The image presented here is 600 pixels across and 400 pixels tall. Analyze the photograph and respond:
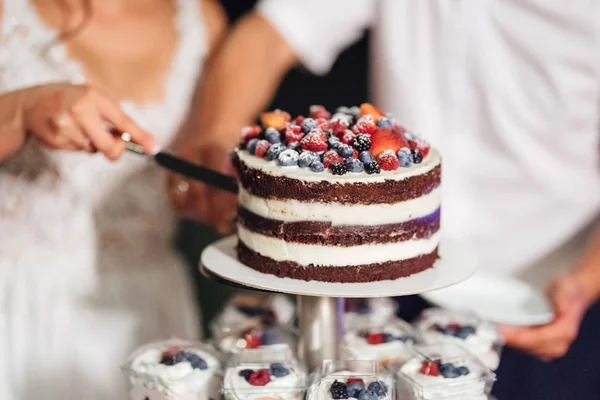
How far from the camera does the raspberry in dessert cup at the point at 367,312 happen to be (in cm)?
136

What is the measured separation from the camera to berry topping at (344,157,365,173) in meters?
1.05

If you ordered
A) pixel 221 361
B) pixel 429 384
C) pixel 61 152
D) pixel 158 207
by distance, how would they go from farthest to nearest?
pixel 158 207
pixel 61 152
pixel 221 361
pixel 429 384

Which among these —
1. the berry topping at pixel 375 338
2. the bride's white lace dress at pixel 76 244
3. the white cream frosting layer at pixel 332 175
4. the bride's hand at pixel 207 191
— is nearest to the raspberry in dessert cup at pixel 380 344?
the berry topping at pixel 375 338

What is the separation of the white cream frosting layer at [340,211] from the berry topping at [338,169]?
5 cm

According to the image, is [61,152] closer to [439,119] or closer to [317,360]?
[317,360]

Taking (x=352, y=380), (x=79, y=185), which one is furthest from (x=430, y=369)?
(x=79, y=185)

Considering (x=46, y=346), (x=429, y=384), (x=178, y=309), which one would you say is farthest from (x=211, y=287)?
(x=429, y=384)

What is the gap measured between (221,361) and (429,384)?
346 millimetres

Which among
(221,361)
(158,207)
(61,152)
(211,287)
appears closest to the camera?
(221,361)

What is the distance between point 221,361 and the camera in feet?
3.84

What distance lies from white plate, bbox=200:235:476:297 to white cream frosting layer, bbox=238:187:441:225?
0.10 meters

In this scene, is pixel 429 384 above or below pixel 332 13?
below

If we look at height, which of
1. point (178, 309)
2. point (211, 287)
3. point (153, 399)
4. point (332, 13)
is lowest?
point (211, 287)

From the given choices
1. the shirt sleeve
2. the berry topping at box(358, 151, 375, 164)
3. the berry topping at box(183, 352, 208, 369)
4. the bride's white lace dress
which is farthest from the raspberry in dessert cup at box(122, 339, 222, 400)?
the shirt sleeve
